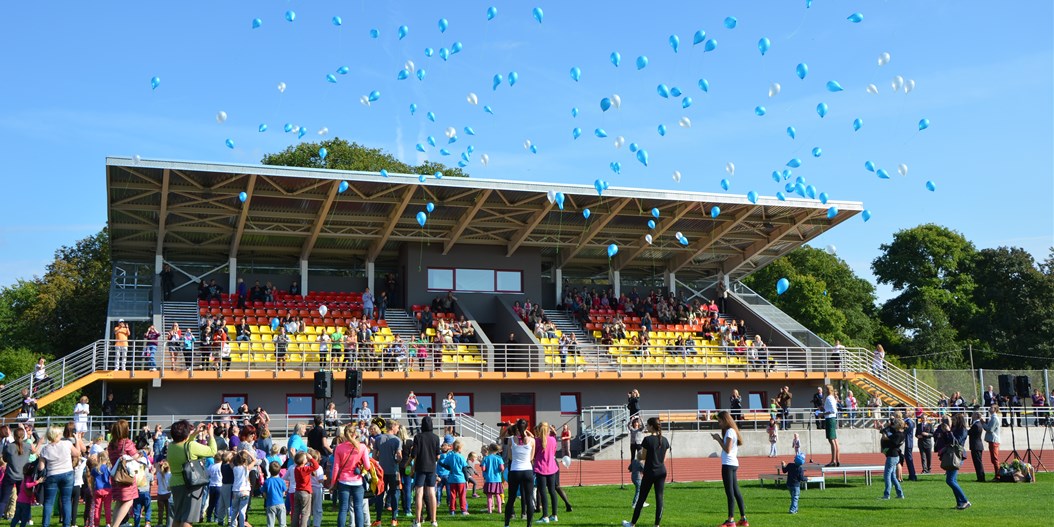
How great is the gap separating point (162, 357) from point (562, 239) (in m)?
15.3

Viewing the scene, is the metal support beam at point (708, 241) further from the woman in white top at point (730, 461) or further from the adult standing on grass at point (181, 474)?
the adult standing on grass at point (181, 474)

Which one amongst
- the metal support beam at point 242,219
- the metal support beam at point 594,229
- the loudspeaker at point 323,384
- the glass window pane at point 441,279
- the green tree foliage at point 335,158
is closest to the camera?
the loudspeaker at point 323,384

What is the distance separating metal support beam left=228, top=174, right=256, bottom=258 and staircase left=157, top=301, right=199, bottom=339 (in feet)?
7.62

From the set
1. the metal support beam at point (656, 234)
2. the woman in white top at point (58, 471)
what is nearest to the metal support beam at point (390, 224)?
the metal support beam at point (656, 234)

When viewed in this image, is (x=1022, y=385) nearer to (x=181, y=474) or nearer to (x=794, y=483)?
(x=794, y=483)

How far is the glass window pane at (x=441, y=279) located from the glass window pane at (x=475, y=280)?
241 mm

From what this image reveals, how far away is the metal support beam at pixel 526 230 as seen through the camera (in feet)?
112

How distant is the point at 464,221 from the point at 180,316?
9928 millimetres

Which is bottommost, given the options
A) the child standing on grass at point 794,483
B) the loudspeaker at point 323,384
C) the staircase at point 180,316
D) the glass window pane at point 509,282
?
the child standing on grass at point 794,483

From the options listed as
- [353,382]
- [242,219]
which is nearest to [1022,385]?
[353,382]

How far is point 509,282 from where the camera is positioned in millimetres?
38188

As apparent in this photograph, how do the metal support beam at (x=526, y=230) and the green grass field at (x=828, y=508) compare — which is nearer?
the green grass field at (x=828, y=508)

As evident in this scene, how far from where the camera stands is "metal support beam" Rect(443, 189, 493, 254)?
32688mm

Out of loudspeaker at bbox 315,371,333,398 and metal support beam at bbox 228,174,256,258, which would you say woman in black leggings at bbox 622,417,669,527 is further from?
metal support beam at bbox 228,174,256,258
